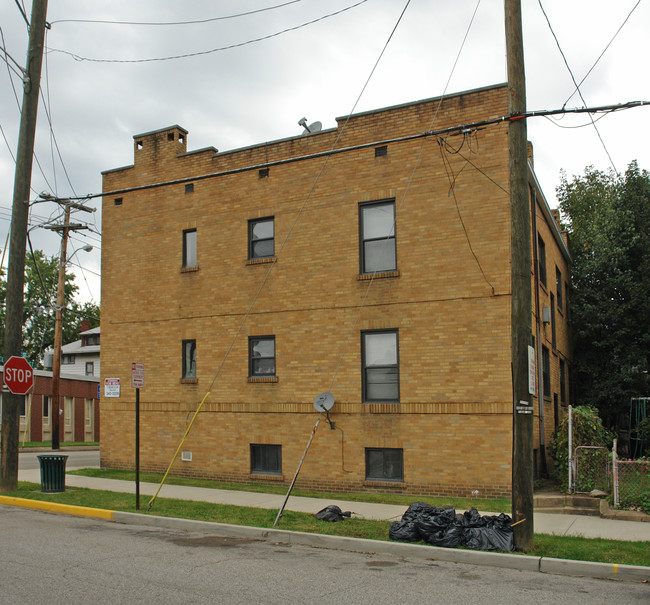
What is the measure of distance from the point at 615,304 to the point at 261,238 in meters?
12.8

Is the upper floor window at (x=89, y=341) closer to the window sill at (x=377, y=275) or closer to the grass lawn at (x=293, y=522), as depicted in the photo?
the grass lawn at (x=293, y=522)

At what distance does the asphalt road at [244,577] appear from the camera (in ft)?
22.1

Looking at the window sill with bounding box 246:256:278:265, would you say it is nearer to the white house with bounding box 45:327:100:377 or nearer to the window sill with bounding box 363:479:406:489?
the window sill with bounding box 363:479:406:489

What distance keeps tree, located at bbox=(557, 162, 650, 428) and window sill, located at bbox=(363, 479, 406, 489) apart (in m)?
10.9

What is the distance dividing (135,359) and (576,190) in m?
26.9

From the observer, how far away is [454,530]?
30.2ft

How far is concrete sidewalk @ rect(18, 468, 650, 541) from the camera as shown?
1033cm

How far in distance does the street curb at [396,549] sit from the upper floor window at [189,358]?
5.73m

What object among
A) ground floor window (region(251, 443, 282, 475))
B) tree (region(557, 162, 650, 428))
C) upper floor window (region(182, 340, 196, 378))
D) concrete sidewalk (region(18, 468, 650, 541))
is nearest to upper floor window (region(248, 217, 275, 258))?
upper floor window (region(182, 340, 196, 378))

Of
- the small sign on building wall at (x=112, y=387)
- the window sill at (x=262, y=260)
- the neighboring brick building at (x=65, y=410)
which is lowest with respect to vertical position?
the neighboring brick building at (x=65, y=410)

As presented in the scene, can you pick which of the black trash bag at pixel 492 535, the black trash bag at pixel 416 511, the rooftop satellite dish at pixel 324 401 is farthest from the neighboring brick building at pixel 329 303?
the black trash bag at pixel 492 535

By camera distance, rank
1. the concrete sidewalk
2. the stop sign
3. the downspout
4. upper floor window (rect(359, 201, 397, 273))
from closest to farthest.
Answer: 1. the concrete sidewalk
2. the stop sign
3. upper floor window (rect(359, 201, 397, 273))
4. the downspout

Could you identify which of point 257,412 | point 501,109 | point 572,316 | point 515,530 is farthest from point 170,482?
point 572,316

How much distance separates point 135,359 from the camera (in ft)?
60.6
